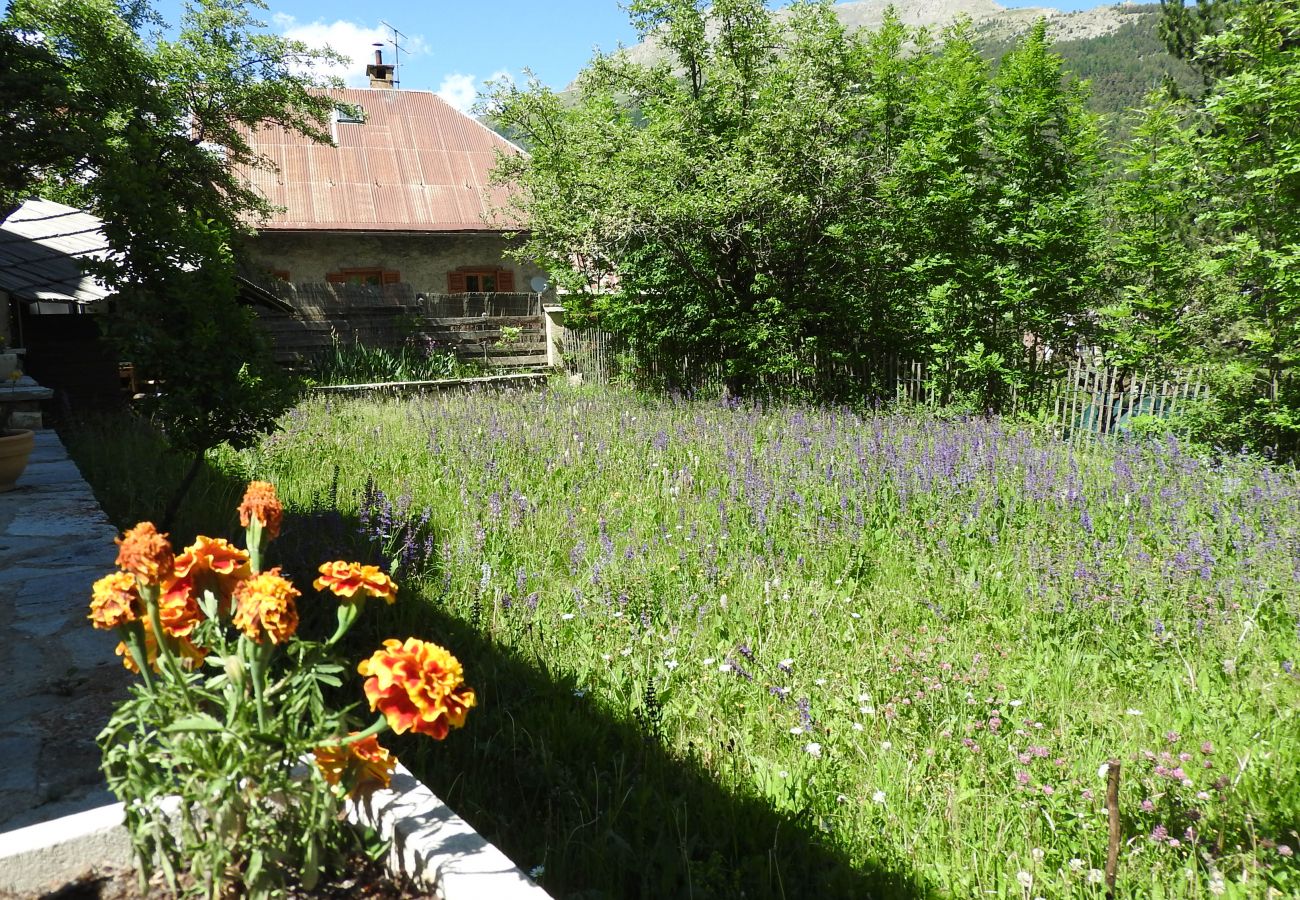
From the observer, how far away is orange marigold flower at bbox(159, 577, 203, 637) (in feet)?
5.33

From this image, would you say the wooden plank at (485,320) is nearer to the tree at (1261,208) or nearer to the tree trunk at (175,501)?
the tree trunk at (175,501)

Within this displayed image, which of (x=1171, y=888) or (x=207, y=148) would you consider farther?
(x=207, y=148)

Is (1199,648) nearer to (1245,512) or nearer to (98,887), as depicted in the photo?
(1245,512)

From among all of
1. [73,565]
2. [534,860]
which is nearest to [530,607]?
[534,860]

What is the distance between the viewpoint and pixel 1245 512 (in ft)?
16.3

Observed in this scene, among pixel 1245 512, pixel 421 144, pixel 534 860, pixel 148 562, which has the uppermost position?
pixel 421 144

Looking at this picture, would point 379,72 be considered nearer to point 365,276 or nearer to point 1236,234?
point 365,276

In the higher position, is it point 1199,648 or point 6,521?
point 6,521

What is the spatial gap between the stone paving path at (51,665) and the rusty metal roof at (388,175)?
14268 mm

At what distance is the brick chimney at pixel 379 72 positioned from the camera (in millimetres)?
24000

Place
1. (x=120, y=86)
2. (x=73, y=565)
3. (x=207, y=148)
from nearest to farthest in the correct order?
1. (x=73, y=565)
2. (x=120, y=86)
3. (x=207, y=148)

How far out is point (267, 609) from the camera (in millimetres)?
1478

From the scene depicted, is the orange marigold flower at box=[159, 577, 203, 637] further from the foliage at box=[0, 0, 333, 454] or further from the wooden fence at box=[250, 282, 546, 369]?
the wooden fence at box=[250, 282, 546, 369]

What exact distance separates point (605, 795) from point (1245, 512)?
4416 millimetres
